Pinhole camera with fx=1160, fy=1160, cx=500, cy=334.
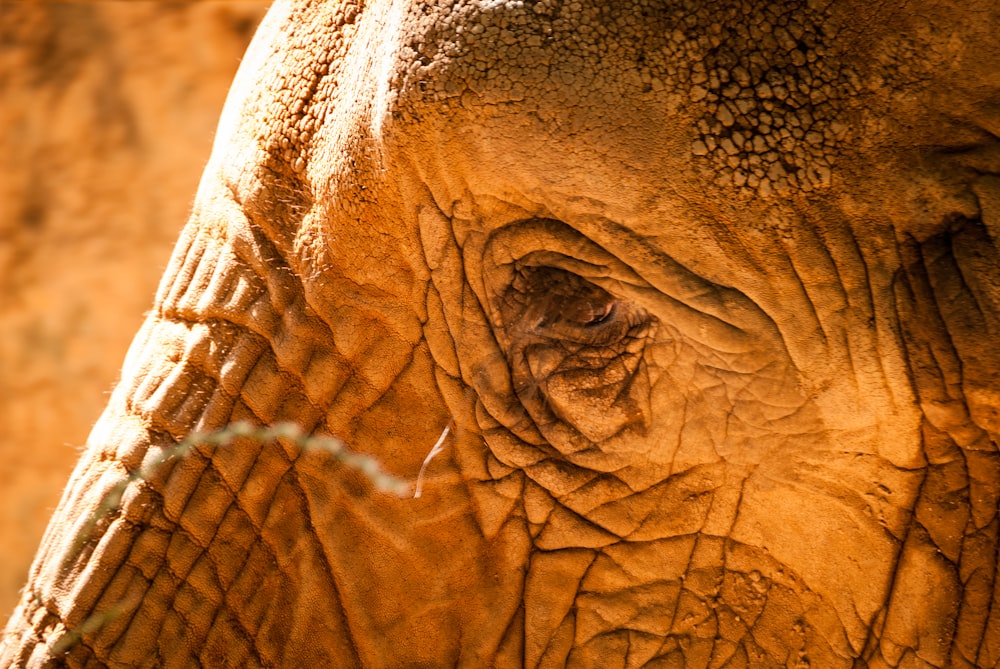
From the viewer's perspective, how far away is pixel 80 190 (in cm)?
466

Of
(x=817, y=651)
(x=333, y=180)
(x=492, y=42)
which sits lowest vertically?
(x=817, y=651)

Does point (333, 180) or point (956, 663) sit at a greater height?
point (333, 180)

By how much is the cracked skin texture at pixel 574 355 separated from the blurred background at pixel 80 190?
276 centimetres

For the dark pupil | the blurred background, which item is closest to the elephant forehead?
the dark pupil

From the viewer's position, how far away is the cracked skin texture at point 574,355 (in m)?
1.53

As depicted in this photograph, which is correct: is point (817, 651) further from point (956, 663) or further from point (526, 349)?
point (526, 349)

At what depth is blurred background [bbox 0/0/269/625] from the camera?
14.9 feet

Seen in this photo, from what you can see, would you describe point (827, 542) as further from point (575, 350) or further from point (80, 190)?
point (80, 190)

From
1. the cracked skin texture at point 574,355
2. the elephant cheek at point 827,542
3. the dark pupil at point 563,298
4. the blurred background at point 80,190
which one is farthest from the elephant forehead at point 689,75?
the blurred background at point 80,190

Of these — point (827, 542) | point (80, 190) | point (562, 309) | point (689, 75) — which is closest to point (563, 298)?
point (562, 309)

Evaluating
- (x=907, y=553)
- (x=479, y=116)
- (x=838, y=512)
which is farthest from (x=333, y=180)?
(x=907, y=553)

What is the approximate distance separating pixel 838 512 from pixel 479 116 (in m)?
0.75

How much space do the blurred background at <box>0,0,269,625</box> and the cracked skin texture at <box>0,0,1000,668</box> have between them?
9.07 ft

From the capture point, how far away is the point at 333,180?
1735 millimetres
